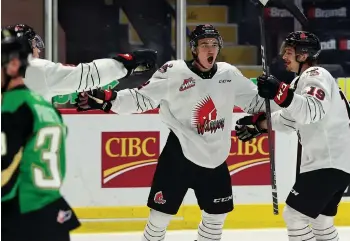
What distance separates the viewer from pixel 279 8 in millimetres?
6203

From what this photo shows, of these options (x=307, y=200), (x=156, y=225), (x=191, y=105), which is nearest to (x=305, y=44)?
(x=191, y=105)

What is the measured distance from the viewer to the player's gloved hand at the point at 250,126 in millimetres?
3863

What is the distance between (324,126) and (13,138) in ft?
5.84

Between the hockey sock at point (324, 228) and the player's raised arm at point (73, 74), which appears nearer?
the player's raised arm at point (73, 74)

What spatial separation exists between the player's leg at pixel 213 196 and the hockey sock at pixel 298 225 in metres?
0.30

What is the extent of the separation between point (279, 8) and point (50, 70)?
11.7 feet

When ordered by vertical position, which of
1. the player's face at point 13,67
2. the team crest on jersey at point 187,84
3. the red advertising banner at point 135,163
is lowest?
the red advertising banner at point 135,163

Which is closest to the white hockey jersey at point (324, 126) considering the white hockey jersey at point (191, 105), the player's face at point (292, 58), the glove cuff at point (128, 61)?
the player's face at point (292, 58)

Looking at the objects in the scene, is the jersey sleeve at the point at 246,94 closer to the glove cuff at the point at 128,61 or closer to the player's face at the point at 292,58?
the player's face at the point at 292,58

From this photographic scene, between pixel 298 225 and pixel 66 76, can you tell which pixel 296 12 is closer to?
pixel 298 225

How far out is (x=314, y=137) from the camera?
3.59 meters

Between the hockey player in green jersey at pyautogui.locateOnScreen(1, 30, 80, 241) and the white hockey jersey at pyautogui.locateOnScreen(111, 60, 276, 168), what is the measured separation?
1378mm

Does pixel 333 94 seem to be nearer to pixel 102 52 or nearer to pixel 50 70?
pixel 50 70

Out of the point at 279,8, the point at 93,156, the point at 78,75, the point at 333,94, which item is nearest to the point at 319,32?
the point at 279,8
